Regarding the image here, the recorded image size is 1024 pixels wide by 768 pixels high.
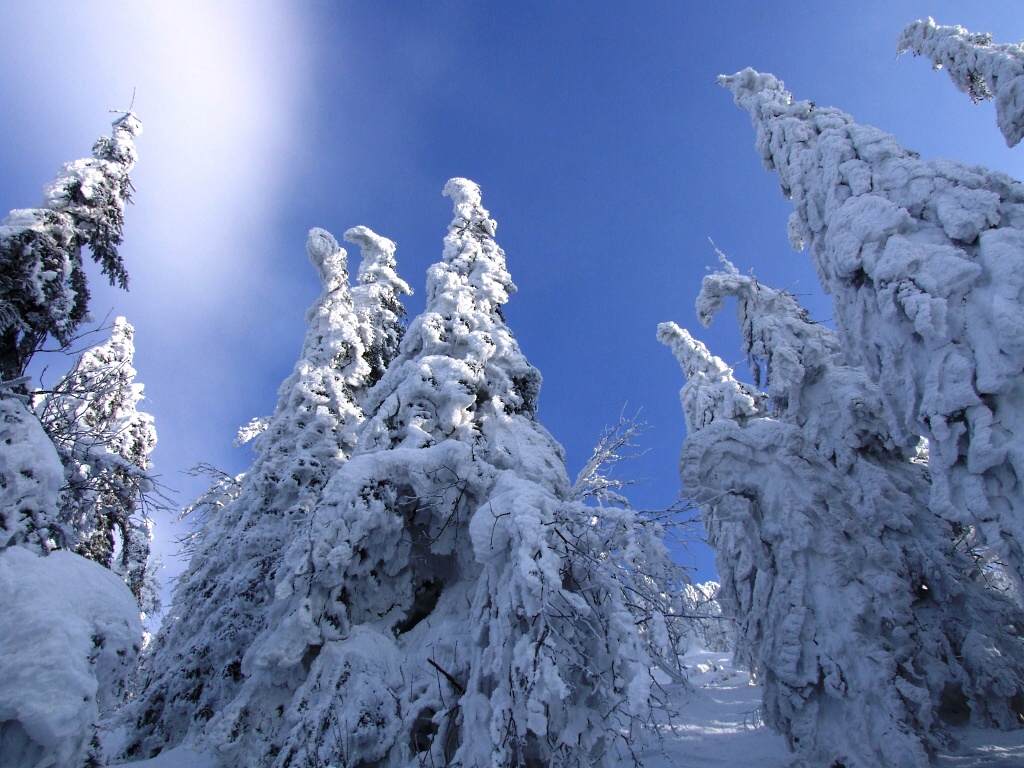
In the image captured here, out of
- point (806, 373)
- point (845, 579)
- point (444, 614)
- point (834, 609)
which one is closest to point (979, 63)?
point (806, 373)

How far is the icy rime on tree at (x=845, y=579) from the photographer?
725 cm

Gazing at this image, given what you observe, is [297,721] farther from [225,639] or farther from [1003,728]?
[1003,728]

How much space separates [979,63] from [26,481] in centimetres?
1445

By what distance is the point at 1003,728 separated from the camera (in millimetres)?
7242

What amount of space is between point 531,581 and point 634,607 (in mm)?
1054

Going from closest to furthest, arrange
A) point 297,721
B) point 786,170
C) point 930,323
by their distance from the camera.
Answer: point 297,721 → point 930,323 → point 786,170

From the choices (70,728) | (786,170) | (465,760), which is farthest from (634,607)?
(786,170)

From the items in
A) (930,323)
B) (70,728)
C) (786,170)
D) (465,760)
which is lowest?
(465,760)

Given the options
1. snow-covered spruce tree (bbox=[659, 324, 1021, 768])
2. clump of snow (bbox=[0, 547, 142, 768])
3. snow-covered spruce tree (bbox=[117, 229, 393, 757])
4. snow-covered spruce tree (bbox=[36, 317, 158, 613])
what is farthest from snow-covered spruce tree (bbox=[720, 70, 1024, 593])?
snow-covered spruce tree (bbox=[36, 317, 158, 613])

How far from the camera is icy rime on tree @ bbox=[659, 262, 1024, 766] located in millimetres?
7246

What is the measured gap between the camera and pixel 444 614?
6617 mm

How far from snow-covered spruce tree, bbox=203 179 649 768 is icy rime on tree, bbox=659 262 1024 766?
3.23m

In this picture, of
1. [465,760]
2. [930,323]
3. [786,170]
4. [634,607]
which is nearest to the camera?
[465,760]

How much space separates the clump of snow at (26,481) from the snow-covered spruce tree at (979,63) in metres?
12.9
